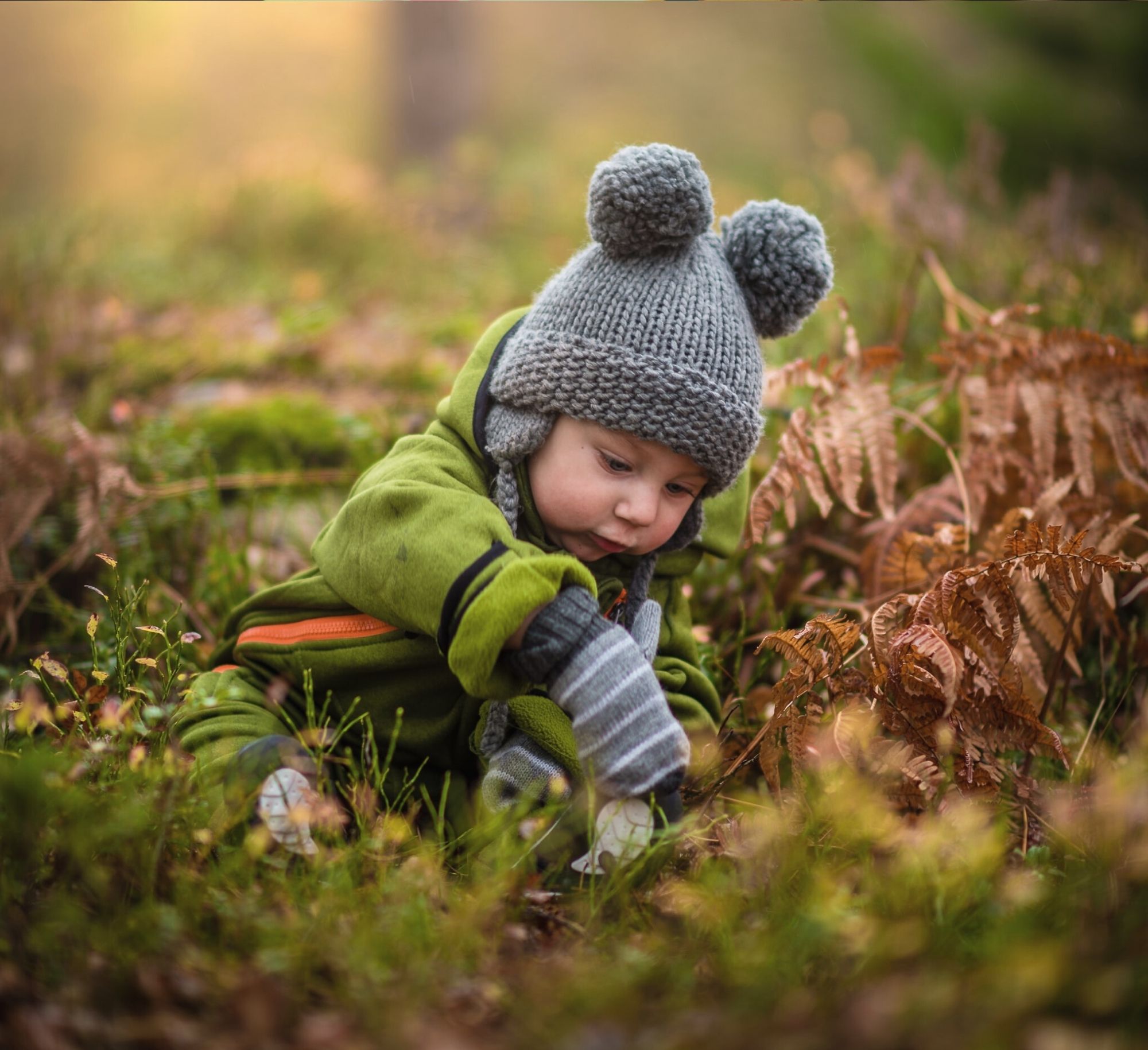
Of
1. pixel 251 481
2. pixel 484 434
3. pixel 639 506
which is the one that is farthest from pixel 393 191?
pixel 639 506

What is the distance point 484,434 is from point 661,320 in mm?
484

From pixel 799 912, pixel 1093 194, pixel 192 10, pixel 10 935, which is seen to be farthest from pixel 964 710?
pixel 192 10

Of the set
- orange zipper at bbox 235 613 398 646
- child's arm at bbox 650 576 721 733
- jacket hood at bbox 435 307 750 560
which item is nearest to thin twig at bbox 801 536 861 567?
jacket hood at bbox 435 307 750 560

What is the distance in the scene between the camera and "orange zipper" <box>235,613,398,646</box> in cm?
231

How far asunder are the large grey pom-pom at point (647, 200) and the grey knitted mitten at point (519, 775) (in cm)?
114

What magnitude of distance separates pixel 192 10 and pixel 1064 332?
14.4 meters

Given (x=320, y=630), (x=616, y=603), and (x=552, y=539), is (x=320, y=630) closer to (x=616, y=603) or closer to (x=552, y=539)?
(x=552, y=539)

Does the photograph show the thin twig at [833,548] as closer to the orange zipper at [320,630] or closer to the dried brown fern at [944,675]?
the dried brown fern at [944,675]

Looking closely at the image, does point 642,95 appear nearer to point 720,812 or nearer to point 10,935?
point 720,812

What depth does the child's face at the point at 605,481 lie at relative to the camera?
2.18m

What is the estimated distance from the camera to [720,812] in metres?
2.35

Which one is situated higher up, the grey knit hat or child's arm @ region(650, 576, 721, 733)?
the grey knit hat

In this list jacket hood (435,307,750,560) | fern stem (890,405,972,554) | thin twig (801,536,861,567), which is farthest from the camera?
thin twig (801,536,861,567)

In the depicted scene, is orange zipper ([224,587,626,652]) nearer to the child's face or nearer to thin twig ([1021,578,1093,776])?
the child's face
